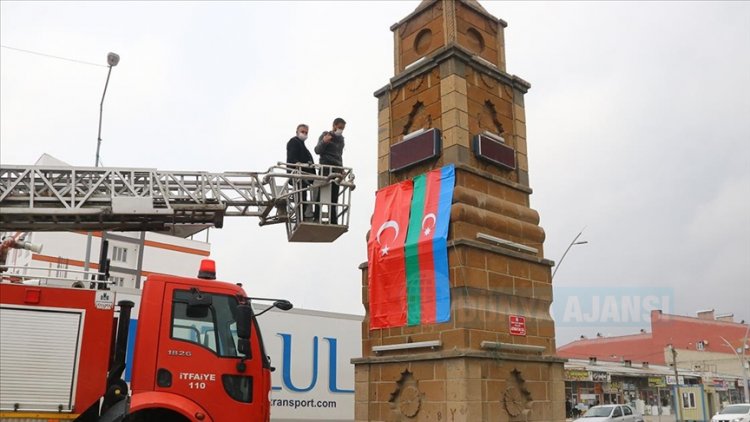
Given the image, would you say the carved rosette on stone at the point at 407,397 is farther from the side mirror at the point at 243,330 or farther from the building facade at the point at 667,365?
the building facade at the point at 667,365

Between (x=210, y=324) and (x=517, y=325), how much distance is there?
15.8 feet

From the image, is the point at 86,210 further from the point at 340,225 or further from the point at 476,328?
the point at 476,328

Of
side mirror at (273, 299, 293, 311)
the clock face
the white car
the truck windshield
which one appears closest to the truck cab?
the truck windshield

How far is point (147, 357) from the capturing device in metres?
7.79

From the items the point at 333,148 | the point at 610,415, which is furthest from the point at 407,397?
the point at 610,415

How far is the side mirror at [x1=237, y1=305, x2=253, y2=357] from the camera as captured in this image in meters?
8.08

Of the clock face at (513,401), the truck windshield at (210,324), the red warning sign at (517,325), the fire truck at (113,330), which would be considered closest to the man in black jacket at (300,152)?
the fire truck at (113,330)

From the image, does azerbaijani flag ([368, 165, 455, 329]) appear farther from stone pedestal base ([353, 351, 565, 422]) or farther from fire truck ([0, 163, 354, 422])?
fire truck ([0, 163, 354, 422])

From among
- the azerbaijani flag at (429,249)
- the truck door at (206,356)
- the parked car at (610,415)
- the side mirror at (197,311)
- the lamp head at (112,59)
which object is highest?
the lamp head at (112,59)

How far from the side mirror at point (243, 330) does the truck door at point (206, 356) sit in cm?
9

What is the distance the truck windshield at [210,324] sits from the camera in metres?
8.06

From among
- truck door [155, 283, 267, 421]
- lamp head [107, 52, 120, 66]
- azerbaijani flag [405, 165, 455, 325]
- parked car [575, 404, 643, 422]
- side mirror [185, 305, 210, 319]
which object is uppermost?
lamp head [107, 52, 120, 66]

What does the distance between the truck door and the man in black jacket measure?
3.09 metres

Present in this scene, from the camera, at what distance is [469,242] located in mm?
9727
